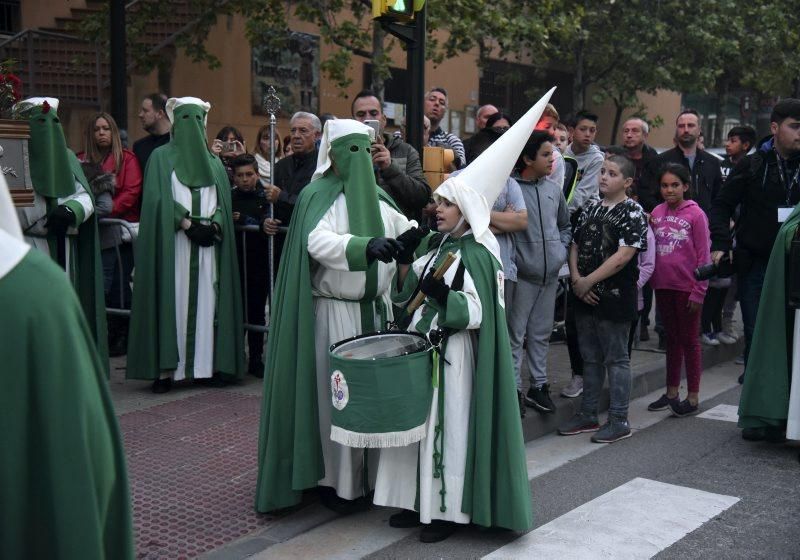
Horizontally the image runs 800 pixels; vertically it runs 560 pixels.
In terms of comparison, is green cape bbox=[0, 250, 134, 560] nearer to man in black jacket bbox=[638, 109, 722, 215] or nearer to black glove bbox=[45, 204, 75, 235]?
black glove bbox=[45, 204, 75, 235]

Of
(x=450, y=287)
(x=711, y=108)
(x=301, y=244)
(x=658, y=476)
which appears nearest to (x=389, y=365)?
(x=450, y=287)

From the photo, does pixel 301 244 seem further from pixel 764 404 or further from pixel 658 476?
pixel 764 404

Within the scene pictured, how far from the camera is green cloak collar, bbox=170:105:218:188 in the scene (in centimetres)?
720

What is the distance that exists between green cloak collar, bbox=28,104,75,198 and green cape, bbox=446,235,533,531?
11.9ft

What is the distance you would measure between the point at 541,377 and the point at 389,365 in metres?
2.78

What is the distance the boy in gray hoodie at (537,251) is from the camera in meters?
6.39

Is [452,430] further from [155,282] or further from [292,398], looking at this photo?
[155,282]

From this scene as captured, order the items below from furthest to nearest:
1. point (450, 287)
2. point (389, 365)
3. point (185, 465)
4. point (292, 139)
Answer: point (292, 139) < point (185, 465) < point (450, 287) < point (389, 365)

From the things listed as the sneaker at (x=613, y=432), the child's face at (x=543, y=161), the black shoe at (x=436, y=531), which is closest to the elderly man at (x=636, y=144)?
the child's face at (x=543, y=161)

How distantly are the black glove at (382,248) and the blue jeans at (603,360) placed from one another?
2.35 metres

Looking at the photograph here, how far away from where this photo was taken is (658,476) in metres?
5.79

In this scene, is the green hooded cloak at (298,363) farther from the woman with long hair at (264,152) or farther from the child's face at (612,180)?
the woman with long hair at (264,152)

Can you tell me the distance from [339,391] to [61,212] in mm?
3426

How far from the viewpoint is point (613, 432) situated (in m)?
6.54
